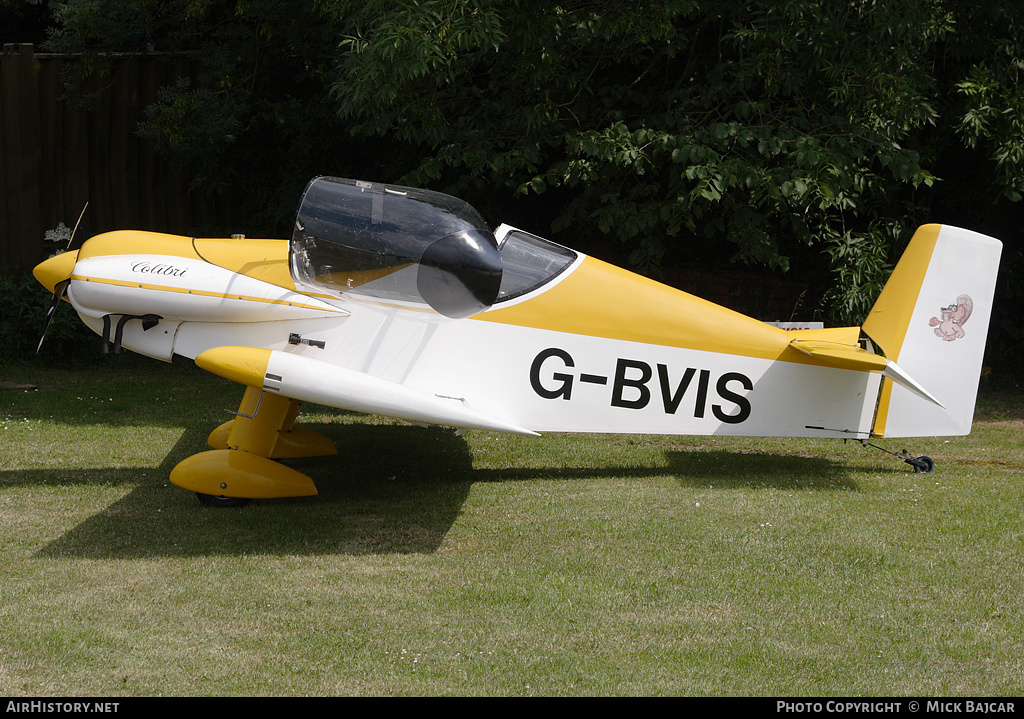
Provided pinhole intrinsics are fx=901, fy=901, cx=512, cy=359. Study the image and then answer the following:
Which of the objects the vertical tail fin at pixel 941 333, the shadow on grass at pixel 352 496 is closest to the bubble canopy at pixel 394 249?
the shadow on grass at pixel 352 496

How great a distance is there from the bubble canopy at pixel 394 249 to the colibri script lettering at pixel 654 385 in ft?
2.41

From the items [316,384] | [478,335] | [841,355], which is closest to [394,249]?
[478,335]

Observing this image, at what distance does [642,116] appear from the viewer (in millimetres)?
10312

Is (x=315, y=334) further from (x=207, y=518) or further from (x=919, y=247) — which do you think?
(x=919, y=247)

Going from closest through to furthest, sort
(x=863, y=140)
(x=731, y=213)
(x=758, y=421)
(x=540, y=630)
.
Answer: (x=540, y=630) < (x=758, y=421) < (x=863, y=140) < (x=731, y=213)

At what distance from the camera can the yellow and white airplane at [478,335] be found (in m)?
Answer: 5.66

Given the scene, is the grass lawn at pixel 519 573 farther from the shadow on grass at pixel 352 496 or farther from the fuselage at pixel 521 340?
the fuselage at pixel 521 340

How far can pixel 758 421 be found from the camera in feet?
21.4

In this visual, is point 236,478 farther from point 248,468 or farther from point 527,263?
point 527,263

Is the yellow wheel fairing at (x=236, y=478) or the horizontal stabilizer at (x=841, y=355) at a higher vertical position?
the horizontal stabilizer at (x=841, y=355)

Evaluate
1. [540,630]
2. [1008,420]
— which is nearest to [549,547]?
[540,630]

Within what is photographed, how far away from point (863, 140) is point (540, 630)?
6.98m

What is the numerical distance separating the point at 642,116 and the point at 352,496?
599cm

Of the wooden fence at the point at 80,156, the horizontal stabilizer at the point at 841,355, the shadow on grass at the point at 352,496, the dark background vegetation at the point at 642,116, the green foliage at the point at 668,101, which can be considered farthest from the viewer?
the wooden fence at the point at 80,156
